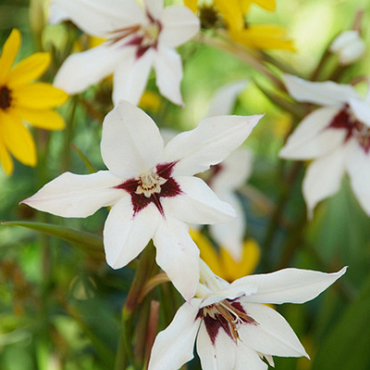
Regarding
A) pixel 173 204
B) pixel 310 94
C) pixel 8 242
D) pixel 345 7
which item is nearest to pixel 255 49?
pixel 310 94

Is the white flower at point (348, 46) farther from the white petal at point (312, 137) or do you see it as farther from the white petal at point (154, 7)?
the white petal at point (154, 7)

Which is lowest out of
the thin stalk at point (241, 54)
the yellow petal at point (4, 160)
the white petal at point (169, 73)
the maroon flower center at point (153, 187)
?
the yellow petal at point (4, 160)

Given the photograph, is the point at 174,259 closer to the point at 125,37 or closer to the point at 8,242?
the point at 125,37

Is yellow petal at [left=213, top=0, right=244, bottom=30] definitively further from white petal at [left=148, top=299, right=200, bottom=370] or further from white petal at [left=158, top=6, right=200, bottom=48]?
white petal at [left=148, top=299, right=200, bottom=370]

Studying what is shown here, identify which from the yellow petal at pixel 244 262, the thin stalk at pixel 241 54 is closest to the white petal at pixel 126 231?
the thin stalk at pixel 241 54

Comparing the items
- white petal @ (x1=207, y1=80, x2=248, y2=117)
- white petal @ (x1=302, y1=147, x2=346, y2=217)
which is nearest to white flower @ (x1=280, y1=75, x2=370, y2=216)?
white petal @ (x1=302, y1=147, x2=346, y2=217)

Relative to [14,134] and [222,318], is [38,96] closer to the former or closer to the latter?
[14,134]

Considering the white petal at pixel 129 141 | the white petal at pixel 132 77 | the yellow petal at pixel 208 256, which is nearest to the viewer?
the white petal at pixel 129 141
